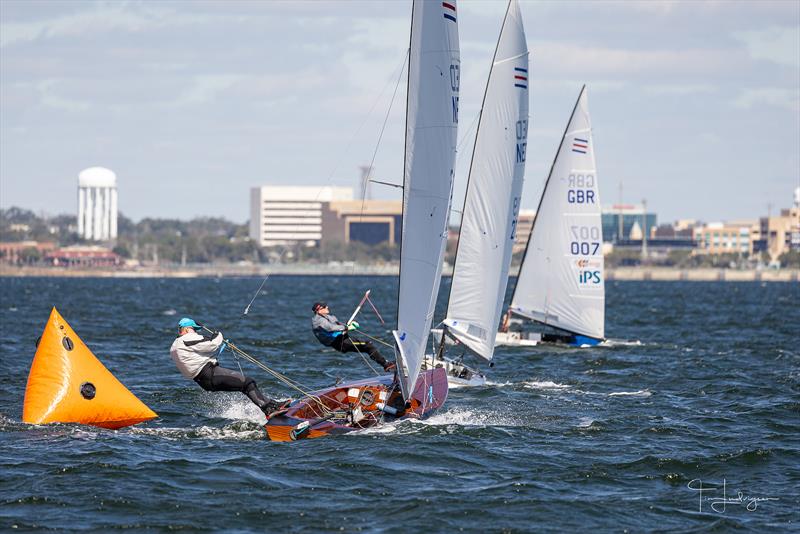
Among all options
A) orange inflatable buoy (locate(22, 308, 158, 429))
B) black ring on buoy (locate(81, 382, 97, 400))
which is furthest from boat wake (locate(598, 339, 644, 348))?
black ring on buoy (locate(81, 382, 97, 400))

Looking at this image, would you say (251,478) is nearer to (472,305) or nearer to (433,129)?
(433,129)

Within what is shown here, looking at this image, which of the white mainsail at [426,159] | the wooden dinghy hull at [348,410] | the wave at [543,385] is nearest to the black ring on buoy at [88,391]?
the wooden dinghy hull at [348,410]

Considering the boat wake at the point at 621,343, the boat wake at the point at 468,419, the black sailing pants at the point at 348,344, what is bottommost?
the boat wake at the point at 621,343

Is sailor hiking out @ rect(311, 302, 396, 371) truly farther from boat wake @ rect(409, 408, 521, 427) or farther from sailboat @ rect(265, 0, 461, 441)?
sailboat @ rect(265, 0, 461, 441)

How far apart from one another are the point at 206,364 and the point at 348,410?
2353mm

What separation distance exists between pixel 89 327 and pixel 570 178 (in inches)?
792

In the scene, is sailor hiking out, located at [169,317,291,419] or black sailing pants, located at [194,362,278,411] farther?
black sailing pants, located at [194,362,278,411]

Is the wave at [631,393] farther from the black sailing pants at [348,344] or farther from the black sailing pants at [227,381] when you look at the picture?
the black sailing pants at [227,381]

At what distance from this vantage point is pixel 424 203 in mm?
19469

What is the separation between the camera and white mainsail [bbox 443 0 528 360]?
28031 mm

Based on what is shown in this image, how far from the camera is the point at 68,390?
1970cm

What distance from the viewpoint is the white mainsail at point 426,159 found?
19.2 metres

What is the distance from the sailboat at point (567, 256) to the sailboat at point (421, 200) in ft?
56.1

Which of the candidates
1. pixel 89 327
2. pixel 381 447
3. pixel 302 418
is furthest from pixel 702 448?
pixel 89 327
